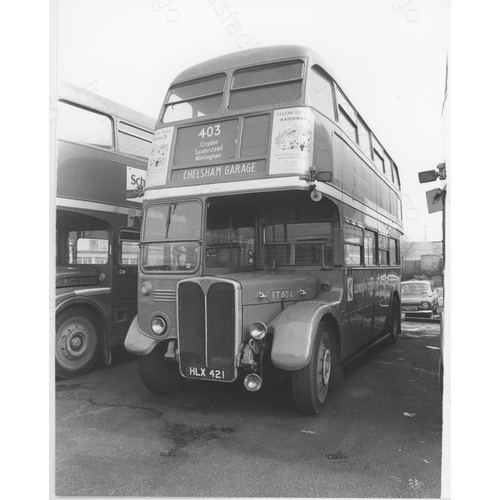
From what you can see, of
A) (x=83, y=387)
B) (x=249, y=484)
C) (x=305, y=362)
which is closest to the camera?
(x=249, y=484)

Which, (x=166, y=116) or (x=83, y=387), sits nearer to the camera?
(x=166, y=116)

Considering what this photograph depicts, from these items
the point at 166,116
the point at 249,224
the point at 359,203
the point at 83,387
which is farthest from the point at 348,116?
the point at 83,387

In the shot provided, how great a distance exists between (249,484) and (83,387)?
318 centimetres

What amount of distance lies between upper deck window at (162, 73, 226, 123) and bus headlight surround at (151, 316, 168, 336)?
88.6 inches

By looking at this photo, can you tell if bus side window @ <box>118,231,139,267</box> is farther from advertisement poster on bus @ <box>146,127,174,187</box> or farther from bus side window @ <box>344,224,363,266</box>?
bus side window @ <box>344,224,363,266</box>

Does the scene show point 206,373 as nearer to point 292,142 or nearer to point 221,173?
point 221,173

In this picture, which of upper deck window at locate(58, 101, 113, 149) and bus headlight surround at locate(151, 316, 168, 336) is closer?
bus headlight surround at locate(151, 316, 168, 336)

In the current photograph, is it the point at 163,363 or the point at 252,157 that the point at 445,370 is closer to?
the point at 252,157

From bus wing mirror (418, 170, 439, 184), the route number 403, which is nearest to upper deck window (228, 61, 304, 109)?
the route number 403

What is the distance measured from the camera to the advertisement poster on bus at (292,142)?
477 cm

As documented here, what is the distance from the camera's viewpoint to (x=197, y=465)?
371 cm

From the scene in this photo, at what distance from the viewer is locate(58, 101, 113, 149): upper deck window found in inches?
233

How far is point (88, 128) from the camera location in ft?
21.0

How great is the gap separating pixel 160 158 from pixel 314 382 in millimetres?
2964
